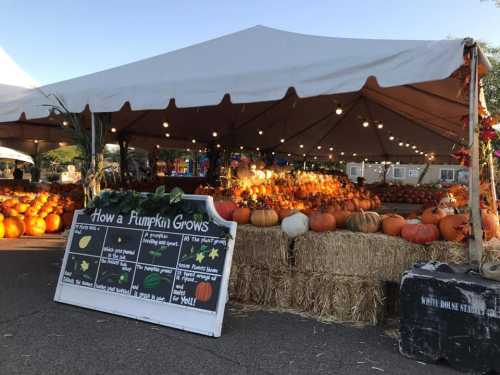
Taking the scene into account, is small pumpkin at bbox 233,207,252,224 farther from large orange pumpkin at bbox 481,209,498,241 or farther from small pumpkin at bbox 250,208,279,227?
large orange pumpkin at bbox 481,209,498,241

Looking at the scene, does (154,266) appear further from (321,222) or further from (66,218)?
(66,218)

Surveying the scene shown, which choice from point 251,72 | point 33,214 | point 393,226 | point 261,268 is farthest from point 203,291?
point 33,214

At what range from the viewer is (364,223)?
157 inches

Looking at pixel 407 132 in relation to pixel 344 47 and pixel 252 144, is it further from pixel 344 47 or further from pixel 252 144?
pixel 344 47

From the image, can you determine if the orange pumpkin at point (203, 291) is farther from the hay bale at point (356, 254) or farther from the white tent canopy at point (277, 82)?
the white tent canopy at point (277, 82)

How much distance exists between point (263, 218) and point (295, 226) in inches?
17.1

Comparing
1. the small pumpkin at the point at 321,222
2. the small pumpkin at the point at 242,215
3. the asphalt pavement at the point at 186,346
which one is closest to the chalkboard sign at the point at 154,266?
the asphalt pavement at the point at 186,346

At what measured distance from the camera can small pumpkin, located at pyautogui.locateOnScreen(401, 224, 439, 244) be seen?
3594mm

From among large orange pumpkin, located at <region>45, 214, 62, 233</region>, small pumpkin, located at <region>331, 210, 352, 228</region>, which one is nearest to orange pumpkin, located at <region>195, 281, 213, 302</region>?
small pumpkin, located at <region>331, 210, 352, 228</region>

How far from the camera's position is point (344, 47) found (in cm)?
389

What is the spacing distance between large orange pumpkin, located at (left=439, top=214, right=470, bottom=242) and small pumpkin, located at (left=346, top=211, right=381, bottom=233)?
60 cm

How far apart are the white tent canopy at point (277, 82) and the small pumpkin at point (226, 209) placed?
1148mm

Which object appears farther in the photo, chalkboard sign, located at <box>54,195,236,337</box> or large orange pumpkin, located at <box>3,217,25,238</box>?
large orange pumpkin, located at <box>3,217,25,238</box>

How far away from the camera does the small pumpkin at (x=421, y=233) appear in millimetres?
3594
